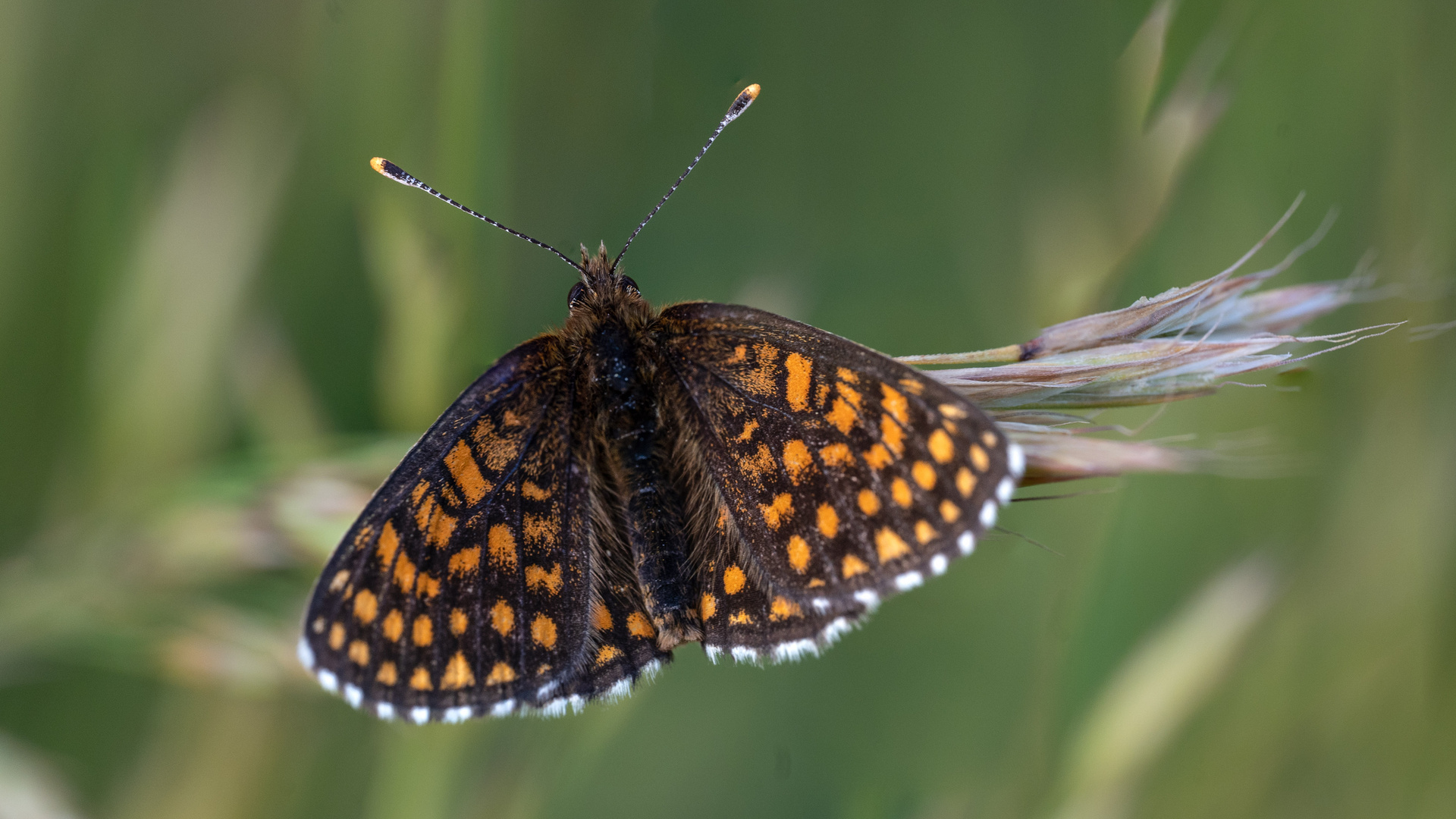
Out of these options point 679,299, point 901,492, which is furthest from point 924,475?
point 679,299

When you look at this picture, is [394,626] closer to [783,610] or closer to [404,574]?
[404,574]

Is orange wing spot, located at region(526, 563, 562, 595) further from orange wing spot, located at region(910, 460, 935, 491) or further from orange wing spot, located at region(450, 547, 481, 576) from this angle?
orange wing spot, located at region(910, 460, 935, 491)

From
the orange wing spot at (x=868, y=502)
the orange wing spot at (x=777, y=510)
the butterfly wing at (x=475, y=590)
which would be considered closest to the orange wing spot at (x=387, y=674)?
the butterfly wing at (x=475, y=590)

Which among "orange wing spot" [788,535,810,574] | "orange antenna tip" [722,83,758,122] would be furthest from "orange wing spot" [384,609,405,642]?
"orange antenna tip" [722,83,758,122]

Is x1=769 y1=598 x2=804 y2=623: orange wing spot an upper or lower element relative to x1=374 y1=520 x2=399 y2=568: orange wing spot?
lower

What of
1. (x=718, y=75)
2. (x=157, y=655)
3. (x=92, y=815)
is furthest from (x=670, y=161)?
(x=92, y=815)

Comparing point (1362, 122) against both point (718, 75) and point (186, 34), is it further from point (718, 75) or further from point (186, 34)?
point (186, 34)

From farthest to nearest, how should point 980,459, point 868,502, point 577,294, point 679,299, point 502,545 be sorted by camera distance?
point 679,299, point 577,294, point 502,545, point 868,502, point 980,459
